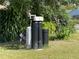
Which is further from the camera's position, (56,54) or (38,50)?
(38,50)

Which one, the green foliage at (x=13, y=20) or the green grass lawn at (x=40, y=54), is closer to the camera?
the green grass lawn at (x=40, y=54)

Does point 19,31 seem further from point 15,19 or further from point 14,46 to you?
point 14,46

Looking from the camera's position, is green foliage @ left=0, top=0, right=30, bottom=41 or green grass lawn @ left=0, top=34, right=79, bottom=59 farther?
green foliage @ left=0, top=0, right=30, bottom=41

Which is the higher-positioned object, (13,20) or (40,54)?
(13,20)

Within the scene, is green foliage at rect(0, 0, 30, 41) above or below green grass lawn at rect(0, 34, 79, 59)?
above

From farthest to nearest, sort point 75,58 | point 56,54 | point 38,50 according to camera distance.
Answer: point 38,50 < point 56,54 < point 75,58

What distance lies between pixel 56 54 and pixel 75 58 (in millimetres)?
1276

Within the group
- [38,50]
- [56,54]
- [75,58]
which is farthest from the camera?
[38,50]

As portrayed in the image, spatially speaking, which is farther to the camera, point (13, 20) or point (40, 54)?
point (13, 20)

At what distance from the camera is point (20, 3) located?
2170cm

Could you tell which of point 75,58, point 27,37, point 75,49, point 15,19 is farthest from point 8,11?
point 75,58

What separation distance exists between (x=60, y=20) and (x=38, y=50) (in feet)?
39.9

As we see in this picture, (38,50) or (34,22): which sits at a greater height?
(34,22)

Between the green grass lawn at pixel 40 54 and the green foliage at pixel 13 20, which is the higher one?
the green foliage at pixel 13 20
